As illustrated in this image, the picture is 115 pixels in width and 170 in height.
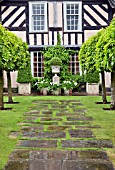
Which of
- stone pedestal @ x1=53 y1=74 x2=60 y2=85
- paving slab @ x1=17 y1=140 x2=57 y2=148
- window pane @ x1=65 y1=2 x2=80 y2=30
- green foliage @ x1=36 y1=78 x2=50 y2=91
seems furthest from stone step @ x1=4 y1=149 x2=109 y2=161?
window pane @ x1=65 y1=2 x2=80 y2=30

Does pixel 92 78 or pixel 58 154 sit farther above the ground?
pixel 92 78

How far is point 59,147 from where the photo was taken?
535cm

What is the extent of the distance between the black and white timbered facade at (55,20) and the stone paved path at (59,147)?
11268 millimetres

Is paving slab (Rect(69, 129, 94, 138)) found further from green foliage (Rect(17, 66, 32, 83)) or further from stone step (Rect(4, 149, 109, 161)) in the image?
green foliage (Rect(17, 66, 32, 83))

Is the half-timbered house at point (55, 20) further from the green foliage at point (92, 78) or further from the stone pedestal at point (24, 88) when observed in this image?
the stone pedestal at point (24, 88)

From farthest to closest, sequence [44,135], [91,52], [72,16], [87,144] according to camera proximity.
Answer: [72,16]
[91,52]
[44,135]
[87,144]

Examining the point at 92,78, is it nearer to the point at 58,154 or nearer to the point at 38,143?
the point at 38,143

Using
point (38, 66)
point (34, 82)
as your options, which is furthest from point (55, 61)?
point (34, 82)

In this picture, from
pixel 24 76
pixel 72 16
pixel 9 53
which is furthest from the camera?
pixel 72 16

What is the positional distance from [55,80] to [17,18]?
14.6ft

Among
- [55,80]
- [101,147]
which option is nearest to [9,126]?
[101,147]

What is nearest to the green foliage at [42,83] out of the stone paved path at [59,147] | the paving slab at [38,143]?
the stone paved path at [59,147]

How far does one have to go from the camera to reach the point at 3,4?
61.9 ft

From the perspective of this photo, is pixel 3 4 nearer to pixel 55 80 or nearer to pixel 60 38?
pixel 60 38
